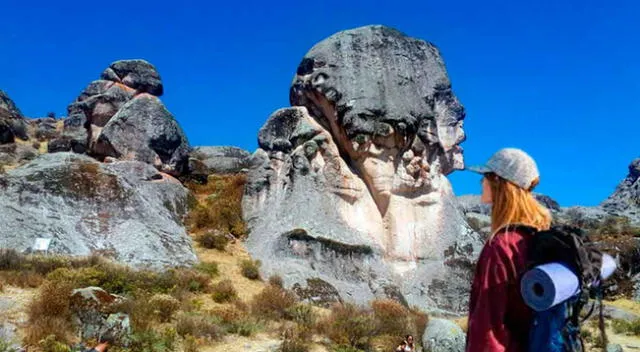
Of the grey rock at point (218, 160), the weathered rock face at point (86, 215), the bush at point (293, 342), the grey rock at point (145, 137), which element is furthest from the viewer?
the grey rock at point (218, 160)

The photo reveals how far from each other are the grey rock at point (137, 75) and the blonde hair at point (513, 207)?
22.5 metres

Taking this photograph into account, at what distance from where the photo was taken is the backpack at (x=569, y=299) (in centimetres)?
224

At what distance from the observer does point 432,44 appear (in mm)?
22531

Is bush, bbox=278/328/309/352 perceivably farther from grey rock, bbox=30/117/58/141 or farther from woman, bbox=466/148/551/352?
grey rock, bbox=30/117/58/141

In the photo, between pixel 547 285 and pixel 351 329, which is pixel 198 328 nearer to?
→ pixel 351 329

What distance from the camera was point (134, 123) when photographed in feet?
67.6

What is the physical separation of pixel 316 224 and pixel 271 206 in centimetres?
202

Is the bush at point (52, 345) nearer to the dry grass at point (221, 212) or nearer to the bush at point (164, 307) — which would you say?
the bush at point (164, 307)

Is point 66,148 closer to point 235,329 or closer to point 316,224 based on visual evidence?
point 316,224

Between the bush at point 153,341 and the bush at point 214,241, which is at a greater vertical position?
the bush at point 214,241

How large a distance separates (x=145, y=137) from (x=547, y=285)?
64.1 ft

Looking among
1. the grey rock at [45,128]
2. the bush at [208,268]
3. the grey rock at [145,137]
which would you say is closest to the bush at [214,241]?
the bush at [208,268]

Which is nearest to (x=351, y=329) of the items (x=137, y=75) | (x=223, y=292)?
(x=223, y=292)

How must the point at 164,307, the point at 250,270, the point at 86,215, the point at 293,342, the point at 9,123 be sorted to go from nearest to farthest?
the point at 293,342
the point at 164,307
the point at 86,215
the point at 250,270
the point at 9,123
